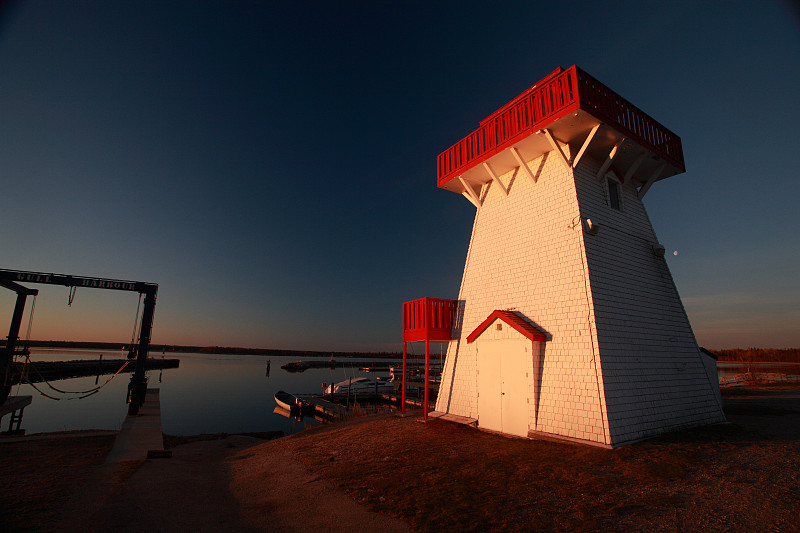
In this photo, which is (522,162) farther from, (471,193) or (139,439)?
(139,439)

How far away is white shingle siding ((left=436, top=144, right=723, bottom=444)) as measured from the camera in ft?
28.3

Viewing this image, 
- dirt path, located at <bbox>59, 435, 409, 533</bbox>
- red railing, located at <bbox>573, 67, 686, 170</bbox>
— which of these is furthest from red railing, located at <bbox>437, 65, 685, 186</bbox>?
→ dirt path, located at <bbox>59, 435, 409, 533</bbox>

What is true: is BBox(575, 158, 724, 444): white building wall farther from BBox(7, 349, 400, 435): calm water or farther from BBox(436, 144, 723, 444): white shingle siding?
BBox(7, 349, 400, 435): calm water

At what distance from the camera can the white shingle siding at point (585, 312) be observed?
8625 millimetres

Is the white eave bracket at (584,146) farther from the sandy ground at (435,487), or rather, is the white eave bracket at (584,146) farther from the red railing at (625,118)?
the sandy ground at (435,487)

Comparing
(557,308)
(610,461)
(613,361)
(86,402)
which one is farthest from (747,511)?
(86,402)

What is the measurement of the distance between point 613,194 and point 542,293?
4.42m

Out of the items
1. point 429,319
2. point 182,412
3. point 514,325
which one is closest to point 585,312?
point 514,325

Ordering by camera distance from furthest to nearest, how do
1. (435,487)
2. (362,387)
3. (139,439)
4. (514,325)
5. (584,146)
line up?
(362,387) → (139,439) → (584,146) → (514,325) → (435,487)

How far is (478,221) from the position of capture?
13.6 meters

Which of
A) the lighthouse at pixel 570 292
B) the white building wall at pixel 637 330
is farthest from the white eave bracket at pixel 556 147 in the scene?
the white building wall at pixel 637 330

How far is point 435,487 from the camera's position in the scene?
20.3ft

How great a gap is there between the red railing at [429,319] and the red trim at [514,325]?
65.6 inches

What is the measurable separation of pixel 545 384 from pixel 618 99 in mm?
8468
